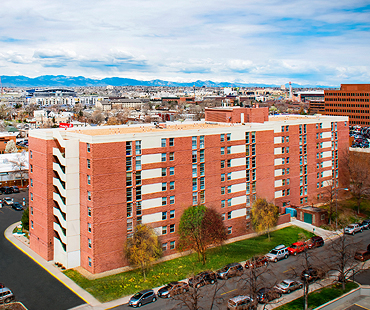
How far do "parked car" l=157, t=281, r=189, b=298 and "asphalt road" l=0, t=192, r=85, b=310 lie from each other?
8.65m

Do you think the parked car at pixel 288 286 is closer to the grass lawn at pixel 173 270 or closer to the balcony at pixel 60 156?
the grass lawn at pixel 173 270

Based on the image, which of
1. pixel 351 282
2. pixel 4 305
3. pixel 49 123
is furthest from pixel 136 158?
pixel 49 123

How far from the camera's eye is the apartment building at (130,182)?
154 ft

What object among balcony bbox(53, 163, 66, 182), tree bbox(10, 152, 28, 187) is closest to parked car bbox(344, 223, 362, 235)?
balcony bbox(53, 163, 66, 182)

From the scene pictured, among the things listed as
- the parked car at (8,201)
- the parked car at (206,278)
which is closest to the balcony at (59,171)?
the parked car at (206,278)

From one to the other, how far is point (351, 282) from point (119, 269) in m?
28.8

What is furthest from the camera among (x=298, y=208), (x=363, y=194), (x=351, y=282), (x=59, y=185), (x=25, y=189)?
(x=25, y=189)

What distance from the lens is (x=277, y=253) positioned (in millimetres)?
53125

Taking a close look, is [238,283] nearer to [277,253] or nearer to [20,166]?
[277,253]

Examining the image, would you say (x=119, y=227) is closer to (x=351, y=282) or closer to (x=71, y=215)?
(x=71, y=215)

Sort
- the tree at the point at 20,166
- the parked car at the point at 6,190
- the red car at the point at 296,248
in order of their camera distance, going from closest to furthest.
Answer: the red car at the point at 296,248 < the parked car at the point at 6,190 < the tree at the point at 20,166

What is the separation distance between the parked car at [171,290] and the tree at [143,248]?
4.23m

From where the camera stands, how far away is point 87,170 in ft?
154

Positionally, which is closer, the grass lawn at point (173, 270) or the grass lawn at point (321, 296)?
the grass lawn at point (321, 296)
